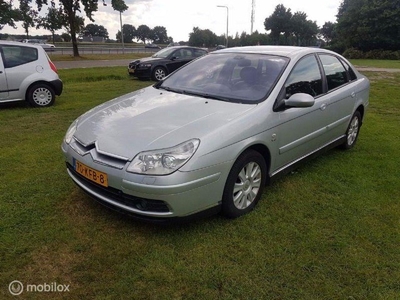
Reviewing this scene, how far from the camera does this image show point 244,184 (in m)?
2.99

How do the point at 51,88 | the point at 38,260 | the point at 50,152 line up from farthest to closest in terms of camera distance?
the point at 51,88, the point at 50,152, the point at 38,260

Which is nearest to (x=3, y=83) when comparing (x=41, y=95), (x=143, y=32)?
(x=41, y=95)

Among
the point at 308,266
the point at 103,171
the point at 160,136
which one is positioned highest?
the point at 160,136

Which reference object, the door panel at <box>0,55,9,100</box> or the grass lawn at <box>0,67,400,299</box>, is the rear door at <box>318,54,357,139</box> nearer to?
the grass lawn at <box>0,67,400,299</box>

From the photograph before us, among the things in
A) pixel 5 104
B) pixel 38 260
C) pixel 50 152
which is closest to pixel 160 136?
pixel 38 260

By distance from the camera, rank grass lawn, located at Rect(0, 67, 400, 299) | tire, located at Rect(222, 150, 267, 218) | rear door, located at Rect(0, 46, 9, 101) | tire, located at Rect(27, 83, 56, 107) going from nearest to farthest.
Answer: grass lawn, located at Rect(0, 67, 400, 299)
tire, located at Rect(222, 150, 267, 218)
rear door, located at Rect(0, 46, 9, 101)
tire, located at Rect(27, 83, 56, 107)

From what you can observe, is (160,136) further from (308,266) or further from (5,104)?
(5,104)

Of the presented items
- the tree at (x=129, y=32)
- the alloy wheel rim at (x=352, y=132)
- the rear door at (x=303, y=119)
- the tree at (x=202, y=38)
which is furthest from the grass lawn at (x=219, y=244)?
the tree at (x=129, y=32)

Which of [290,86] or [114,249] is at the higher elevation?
[290,86]

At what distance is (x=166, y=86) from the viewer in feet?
12.9

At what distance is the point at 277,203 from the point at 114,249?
1.67 meters

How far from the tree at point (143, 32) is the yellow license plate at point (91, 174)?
97464 mm

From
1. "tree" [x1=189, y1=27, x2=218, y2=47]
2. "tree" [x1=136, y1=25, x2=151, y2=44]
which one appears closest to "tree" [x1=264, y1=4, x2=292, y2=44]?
"tree" [x1=189, y1=27, x2=218, y2=47]

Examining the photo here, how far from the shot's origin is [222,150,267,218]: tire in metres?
2.82
